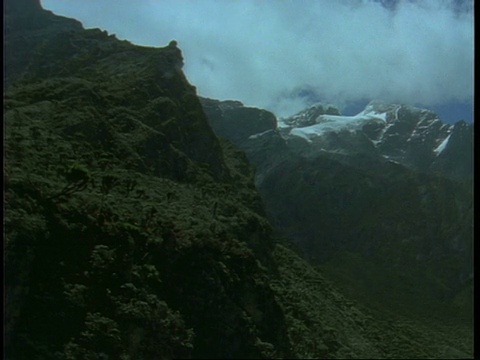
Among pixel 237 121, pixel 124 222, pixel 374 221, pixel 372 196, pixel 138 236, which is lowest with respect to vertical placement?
pixel 138 236

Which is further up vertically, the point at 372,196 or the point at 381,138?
the point at 381,138

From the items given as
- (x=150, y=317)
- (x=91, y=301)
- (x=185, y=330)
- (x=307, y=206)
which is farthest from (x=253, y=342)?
(x=307, y=206)

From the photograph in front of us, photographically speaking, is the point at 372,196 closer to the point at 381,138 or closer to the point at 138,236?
the point at 381,138

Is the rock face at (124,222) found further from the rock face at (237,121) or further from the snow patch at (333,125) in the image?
the snow patch at (333,125)

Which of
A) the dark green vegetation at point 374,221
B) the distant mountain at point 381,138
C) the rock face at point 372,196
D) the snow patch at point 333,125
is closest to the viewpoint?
the dark green vegetation at point 374,221

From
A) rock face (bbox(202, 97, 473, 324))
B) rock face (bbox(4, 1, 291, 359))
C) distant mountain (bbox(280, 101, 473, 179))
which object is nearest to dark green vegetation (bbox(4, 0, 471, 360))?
rock face (bbox(4, 1, 291, 359))

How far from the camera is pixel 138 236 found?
17.1 metres

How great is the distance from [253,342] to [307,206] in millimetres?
24706

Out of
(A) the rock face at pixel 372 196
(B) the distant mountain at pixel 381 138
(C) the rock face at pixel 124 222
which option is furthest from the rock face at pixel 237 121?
(B) the distant mountain at pixel 381 138

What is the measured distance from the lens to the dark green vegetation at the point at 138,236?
43.0ft

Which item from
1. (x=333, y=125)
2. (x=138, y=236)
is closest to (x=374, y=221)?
(x=333, y=125)

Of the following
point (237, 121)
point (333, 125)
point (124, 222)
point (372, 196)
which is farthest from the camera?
point (372, 196)

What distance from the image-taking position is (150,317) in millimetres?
15297

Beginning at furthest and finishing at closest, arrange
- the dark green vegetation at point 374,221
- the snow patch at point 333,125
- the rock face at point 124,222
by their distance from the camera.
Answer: the snow patch at point 333,125 → the dark green vegetation at point 374,221 → the rock face at point 124,222
